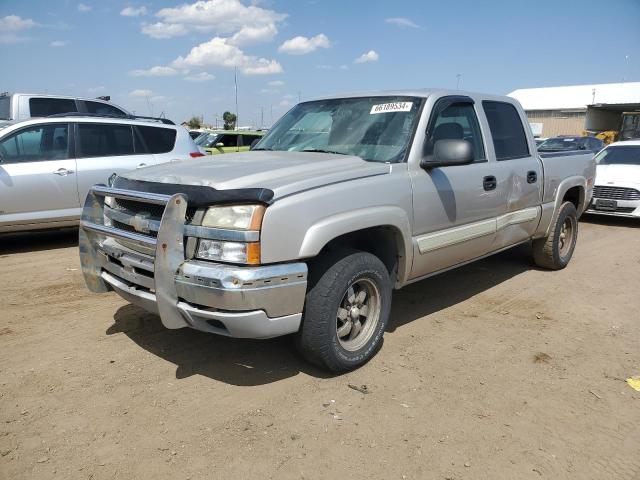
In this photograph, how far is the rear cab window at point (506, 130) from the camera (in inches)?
187

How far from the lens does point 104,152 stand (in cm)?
737

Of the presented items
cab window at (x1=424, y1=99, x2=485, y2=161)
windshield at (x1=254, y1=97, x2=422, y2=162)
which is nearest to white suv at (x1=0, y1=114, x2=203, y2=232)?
windshield at (x1=254, y1=97, x2=422, y2=162)

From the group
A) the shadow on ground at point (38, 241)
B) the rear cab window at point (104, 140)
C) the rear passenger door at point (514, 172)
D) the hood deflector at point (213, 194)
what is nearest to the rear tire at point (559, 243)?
the rear passenger door at point (514, 172)

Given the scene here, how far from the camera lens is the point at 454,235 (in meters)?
4.12

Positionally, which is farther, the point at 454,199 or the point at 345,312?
the point at 454,199

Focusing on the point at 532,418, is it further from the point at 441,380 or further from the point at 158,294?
the point at 158,294

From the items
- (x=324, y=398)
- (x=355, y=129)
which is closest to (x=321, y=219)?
(x=324, y=398)

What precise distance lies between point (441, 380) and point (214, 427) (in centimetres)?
151

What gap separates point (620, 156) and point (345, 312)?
975cm

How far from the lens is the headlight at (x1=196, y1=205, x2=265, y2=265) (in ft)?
9.18

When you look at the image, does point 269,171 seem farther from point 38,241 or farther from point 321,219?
point 38,241

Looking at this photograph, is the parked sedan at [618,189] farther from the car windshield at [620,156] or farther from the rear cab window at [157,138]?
the rear cab window at [157,138]

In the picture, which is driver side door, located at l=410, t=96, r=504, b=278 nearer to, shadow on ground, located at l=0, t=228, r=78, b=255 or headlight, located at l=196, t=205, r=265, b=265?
headlight, located at l=196, t=205, r=265, b=265

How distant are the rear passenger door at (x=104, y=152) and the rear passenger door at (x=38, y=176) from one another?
0.14 m
